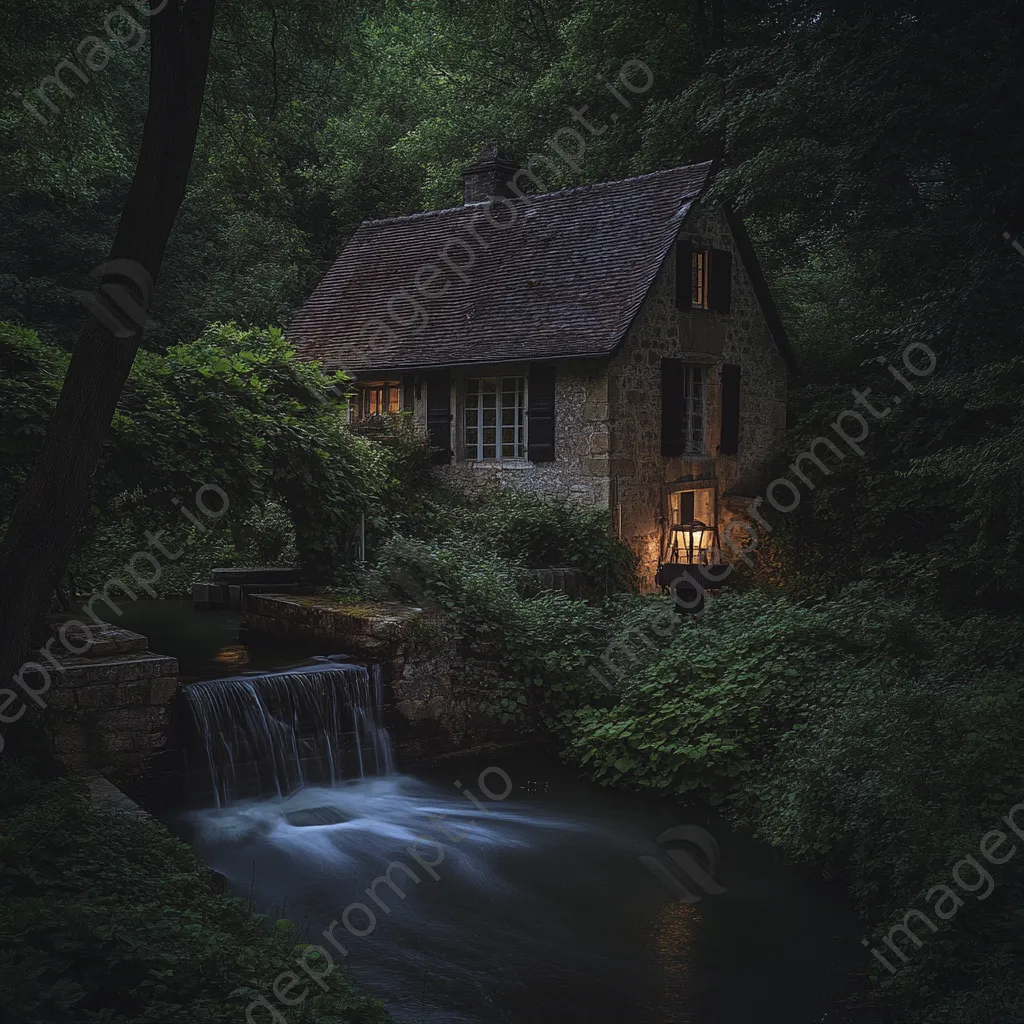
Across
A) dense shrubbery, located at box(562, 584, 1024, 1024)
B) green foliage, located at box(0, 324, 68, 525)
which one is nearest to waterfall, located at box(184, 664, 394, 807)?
dense shrubbery, located at box(562, 584, 1024, 1024)

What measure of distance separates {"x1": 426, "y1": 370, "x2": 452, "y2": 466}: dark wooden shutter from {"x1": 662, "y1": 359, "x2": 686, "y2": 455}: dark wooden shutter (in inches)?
148

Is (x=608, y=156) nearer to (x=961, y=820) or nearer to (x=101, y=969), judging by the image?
(x=961, y=820)

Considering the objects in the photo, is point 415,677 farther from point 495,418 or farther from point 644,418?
point 495,418

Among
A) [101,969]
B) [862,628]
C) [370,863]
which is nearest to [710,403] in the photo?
[862,628]

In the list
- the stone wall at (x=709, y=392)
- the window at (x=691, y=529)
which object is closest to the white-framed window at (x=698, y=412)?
the stone wall at (x=709, y=392)

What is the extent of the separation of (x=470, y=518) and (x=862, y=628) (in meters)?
6.97

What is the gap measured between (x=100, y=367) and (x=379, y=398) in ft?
45.8

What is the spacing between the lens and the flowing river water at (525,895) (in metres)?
6.55

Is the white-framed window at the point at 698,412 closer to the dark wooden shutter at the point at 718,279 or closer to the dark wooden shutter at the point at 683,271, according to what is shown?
the dark wooden shutter at the point at 718,279

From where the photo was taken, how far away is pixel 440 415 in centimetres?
1859

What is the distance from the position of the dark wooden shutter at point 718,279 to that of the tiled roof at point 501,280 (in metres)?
1.27

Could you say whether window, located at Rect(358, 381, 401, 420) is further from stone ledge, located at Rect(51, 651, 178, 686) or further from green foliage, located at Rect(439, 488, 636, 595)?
stone ledge, located at Rect(51, 651, 178, 686)

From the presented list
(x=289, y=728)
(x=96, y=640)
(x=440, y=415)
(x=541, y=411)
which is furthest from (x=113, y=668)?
(x=440, y=415)

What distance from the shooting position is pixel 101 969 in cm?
469
